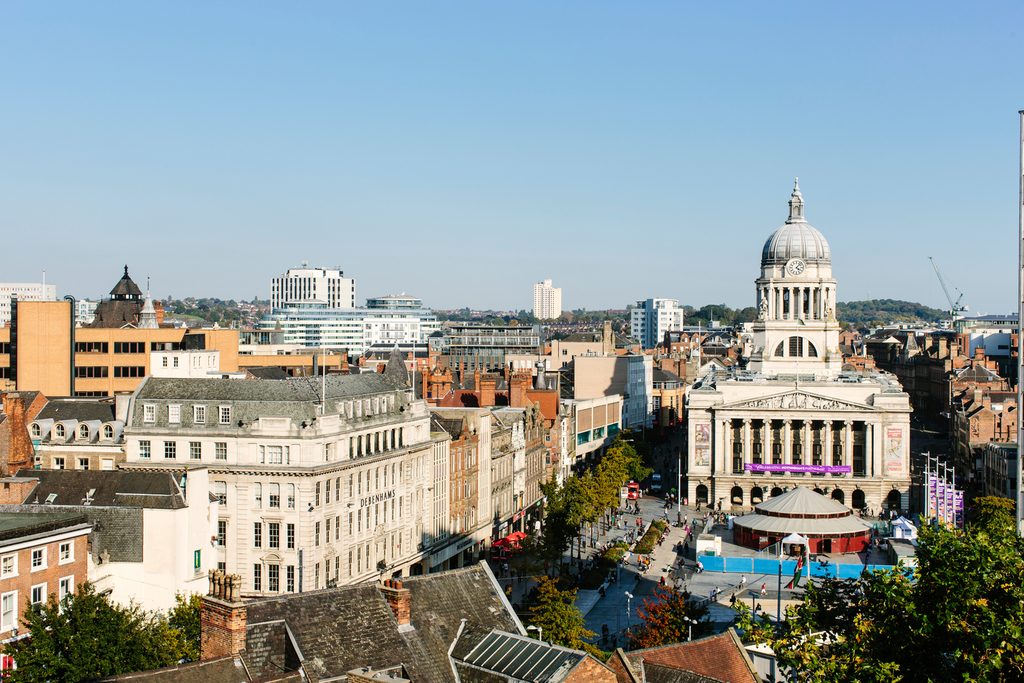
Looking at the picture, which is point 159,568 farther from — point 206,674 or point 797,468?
point 797,468

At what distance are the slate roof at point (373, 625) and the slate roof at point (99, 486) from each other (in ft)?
77.9

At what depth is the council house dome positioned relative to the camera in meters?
182

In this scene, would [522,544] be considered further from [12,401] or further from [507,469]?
[12,401]

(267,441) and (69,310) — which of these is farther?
(69,310)

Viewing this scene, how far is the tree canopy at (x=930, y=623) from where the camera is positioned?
4125 centimetres

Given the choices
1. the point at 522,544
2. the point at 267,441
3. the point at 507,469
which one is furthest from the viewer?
the point at 507,469

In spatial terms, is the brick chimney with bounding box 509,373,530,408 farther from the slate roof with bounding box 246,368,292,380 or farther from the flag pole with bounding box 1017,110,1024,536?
the flag pole with bounding box 1017,110,1024,536

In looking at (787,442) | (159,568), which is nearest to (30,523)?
(159,568)

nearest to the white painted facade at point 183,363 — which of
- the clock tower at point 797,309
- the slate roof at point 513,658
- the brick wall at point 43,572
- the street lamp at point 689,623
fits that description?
the brick wall at point 43,572

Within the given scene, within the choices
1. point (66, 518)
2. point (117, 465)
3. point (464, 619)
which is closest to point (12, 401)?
point (117, 465)

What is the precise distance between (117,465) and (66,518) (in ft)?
62.4

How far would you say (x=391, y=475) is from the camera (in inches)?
3425

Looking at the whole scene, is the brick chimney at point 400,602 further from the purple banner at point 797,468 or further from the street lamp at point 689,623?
the purple banner at point 797,468

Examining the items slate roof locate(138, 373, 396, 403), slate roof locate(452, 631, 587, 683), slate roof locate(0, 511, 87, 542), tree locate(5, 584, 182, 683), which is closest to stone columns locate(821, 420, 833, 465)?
slate roof locate(138, 373, 396, 403)
